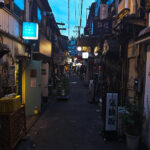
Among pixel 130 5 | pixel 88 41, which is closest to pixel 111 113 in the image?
pixel 130 5

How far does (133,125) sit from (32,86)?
19.6 ft

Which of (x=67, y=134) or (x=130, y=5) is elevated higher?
(x=130, y=5)

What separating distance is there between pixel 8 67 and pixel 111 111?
16.5ft

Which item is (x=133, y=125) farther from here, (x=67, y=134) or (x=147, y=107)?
(x=67, y=134)

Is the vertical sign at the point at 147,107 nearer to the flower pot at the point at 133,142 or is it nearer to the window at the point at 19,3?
the flower pot at the point at 133,142

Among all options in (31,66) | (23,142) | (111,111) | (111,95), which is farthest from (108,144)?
(31,66)

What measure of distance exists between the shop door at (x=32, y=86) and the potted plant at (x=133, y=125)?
18.1 feet

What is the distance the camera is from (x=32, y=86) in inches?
344

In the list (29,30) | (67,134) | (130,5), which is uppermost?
(130,5)

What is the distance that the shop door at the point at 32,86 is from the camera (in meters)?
8.65

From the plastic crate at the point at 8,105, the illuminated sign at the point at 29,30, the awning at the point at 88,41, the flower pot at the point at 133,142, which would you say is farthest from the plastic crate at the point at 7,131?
the awning at the point at 88,41

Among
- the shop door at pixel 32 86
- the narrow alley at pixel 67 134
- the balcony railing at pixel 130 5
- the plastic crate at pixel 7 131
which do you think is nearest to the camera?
the plastic crate at pixel 7 131

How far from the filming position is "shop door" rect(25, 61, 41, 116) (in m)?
8.65

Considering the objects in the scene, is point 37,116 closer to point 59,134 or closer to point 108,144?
point 59,134
